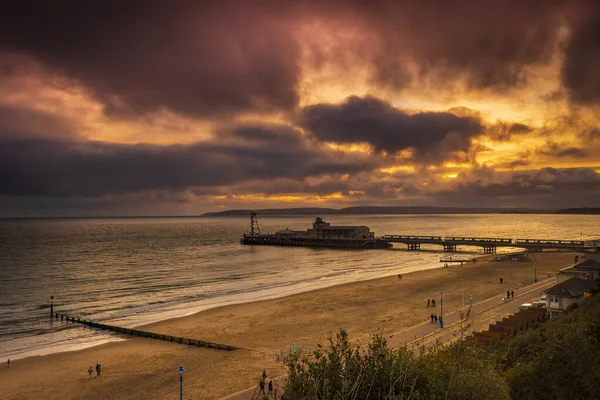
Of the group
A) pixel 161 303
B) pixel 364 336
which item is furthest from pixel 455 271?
pixel 161 303

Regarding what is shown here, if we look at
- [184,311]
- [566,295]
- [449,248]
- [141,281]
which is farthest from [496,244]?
[184,311]

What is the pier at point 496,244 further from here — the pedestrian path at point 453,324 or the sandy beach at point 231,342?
the pedestrian path at point 453,324

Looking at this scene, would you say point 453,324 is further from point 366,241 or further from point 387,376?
point 366,241

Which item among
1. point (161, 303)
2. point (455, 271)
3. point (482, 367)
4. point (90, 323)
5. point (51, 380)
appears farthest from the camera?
point (455, 271)

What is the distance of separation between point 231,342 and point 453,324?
63.9 feet

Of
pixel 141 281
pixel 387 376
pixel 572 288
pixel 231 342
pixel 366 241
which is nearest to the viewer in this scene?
pixel 387 376

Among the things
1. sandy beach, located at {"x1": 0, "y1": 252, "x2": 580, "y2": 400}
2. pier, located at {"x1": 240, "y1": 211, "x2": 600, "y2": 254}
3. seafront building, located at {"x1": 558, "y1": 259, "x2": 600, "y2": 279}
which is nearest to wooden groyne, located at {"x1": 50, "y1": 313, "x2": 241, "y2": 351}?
sandy beach, located at {"x1": 0, "y1": 252, "x2": 580, "y2": 400}

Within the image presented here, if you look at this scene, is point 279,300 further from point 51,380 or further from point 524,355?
point 524,355

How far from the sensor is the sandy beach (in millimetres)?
27708

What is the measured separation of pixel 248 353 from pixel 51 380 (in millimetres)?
13729

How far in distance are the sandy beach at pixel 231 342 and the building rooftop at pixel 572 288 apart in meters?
12.1

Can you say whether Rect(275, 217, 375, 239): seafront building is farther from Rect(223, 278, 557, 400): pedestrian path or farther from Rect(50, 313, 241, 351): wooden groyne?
Rect(50, 313, 241, 351): wooden groyne

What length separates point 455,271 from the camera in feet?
257

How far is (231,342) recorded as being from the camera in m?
37.3
